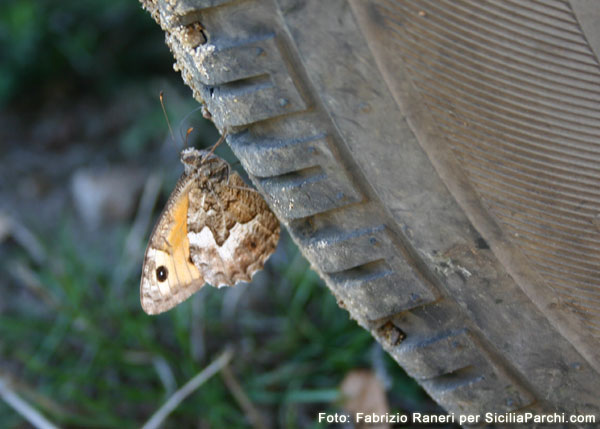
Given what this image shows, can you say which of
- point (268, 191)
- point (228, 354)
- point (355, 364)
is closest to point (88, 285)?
point (228, 354)

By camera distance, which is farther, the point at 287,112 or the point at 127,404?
the point at 127,404

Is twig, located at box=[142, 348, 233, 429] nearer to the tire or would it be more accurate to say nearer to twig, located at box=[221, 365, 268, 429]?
twig, located at box=[221, 365, 268, 429]

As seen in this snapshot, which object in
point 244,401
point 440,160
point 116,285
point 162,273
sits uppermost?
point 440,160

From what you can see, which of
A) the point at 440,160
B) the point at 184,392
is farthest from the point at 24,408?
the point at 440,160

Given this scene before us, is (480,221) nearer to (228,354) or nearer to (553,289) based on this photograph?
(553,289)

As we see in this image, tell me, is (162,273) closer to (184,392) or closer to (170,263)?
(170,263)

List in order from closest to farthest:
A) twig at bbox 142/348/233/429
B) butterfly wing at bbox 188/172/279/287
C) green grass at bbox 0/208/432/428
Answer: butterfly wing at bbox 188/172/279/287 < twig at bbox 142/348/233/429 < green grass at bbox 0/208/432/428

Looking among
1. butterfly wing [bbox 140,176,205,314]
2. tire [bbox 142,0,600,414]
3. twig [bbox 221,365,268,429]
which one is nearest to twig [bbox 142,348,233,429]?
twig [bbox 221,365,268,429]

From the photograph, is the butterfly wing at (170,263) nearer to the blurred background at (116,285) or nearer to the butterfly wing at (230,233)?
the butterfly wing at (230,233)
